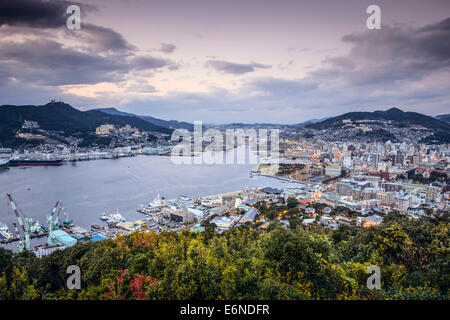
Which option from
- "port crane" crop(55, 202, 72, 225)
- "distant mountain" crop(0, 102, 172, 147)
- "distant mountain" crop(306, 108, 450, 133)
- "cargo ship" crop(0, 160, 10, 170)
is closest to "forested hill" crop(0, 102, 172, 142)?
"distant mountain" crop(0, 102, 172, 147)

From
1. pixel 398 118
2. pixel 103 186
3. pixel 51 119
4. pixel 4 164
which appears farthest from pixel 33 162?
pixel 398 118

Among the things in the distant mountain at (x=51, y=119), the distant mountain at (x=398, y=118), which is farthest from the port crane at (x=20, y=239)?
the distant mountain at (x=398, y=118)

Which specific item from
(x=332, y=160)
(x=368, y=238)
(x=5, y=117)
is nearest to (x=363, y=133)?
(x=332, y=160)

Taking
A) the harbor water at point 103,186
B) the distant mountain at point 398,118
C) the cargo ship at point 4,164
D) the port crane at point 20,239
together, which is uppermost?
the distant mountain at point 398,118

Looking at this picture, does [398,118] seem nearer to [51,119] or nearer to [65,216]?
[65,216]

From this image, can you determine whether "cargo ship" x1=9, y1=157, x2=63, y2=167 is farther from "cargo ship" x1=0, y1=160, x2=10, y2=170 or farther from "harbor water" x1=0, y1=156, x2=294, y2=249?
"harbor water" x1=0, y1=156, x2=294, y2=249

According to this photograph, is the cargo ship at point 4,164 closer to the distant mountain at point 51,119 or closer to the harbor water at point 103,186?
the harbor water at point 103,186
